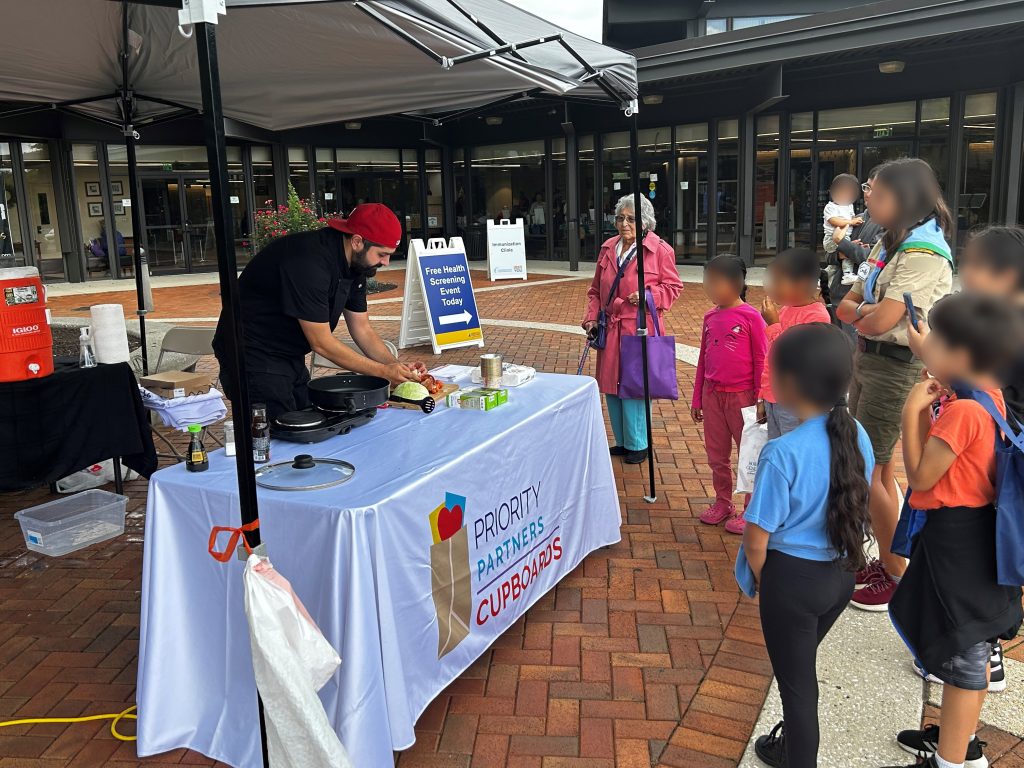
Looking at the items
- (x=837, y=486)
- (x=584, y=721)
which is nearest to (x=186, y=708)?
(x=584, y=721)

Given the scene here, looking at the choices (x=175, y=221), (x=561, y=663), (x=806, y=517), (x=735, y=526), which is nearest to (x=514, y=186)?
(x=175, y=221)

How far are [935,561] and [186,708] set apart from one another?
233cm

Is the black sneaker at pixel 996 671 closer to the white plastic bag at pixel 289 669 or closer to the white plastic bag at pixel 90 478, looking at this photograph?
the white plastic bag at pixel 289 669

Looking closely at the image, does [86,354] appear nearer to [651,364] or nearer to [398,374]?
[398,374]

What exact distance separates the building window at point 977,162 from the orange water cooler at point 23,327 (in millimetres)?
14277

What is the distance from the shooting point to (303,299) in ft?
10.7

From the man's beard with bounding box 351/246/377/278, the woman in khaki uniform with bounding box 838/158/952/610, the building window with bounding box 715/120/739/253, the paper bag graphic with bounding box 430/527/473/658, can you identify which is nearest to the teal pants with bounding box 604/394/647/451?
the woman in khaki uniform with bounding box 838/158/952/610

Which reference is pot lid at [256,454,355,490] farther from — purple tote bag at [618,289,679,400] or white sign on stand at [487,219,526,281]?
white sign on stand at [487,219,526,281]

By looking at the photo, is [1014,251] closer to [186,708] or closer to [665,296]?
[665,296]

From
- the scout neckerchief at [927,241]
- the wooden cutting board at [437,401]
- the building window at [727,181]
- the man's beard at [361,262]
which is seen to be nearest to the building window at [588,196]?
the building window at [727,181]

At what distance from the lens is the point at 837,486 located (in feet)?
6.81

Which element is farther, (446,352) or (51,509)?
(446,352)

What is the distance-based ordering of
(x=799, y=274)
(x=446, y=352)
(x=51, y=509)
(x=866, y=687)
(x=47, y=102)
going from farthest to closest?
1. (x=446, y=352)
2. (x=47, y=102)
3. (x=51, y=509)
4. (x=799, y=274)
5. (x=866, y=687)

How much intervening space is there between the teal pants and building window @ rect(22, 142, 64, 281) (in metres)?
15.4
